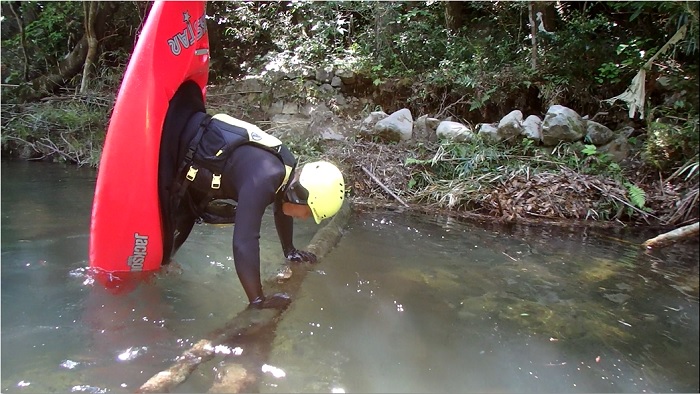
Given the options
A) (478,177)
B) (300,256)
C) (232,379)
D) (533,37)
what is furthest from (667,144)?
(232,379)

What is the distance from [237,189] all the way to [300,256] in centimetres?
Result: 74

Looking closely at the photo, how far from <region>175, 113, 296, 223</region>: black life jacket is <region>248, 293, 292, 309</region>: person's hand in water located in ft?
1.88

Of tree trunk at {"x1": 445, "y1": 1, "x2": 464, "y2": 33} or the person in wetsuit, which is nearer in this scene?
the person in wetsuit

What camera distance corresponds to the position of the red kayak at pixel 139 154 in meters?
2.66

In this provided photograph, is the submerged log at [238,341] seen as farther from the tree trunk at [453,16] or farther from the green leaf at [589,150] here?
the tree trunk at [453,16]

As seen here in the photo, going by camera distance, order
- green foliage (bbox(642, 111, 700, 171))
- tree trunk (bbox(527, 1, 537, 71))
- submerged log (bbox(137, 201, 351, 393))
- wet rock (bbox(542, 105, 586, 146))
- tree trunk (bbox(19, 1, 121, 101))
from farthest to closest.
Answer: tree trunk (bbox(19, 1, 121, 101)) → tree trunk (bbox(527, 1, 537, 71)) → wet rock (bbox(542, 105, 586, 146)) → green foliage (bbox(642, 111, 700, 171)) → submerged log (bbox(137, 201, 351, 393))

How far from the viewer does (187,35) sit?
2914mm

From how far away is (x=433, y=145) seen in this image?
21.3ft

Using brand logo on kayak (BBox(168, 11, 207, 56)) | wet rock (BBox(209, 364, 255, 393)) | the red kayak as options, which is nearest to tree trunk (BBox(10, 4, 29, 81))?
brand logo on kayak (BBox(168, 11, 207, 56))

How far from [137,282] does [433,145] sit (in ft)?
14.7

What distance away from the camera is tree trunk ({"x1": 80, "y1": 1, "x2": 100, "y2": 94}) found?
29.0 feet

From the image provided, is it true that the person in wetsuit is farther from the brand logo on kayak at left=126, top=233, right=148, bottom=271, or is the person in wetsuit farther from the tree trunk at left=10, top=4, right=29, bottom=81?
the tree trunk at left=10, top=4, right=29, bottom=81

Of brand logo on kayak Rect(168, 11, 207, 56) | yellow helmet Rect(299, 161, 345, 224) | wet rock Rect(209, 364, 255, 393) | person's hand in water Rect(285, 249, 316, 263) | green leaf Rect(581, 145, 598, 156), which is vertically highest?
brand logo on kayak Rect(168, 11, 207, 56)

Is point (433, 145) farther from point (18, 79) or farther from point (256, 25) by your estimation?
point (18, 79)
